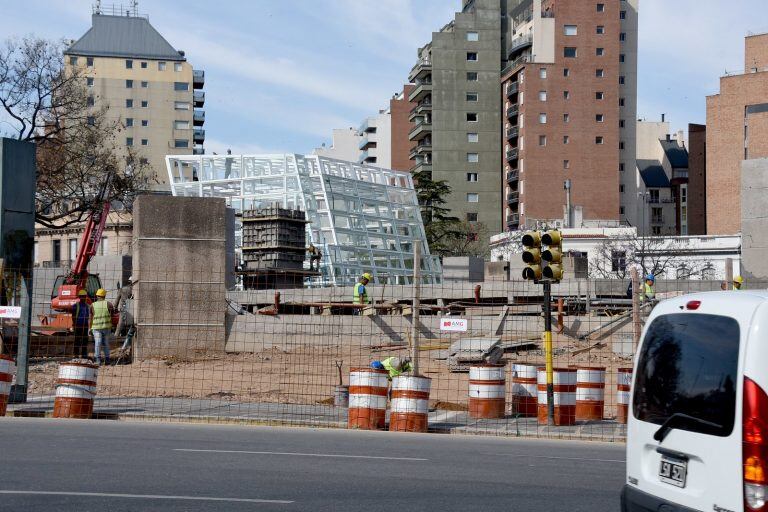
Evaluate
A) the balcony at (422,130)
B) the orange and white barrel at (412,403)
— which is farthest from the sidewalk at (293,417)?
the balcony at (422,130)

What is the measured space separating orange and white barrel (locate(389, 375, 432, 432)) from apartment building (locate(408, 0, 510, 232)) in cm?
9279

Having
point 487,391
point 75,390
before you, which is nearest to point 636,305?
point 487,391

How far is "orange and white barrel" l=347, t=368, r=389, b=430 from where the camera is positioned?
1627cm

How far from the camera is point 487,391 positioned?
17.5 metres

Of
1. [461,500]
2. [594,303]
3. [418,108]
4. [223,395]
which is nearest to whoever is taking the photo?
[461,500]

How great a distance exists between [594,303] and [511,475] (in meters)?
23.6

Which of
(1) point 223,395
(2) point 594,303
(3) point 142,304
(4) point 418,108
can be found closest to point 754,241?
(2) point 594,303

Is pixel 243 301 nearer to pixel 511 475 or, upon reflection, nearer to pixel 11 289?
pixel 11 289

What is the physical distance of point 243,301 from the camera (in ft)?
121

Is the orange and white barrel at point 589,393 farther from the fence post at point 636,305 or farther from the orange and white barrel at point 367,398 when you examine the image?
the orange and white barrel at point 367,398

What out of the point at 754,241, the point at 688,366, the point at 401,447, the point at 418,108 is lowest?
the point at 401,447

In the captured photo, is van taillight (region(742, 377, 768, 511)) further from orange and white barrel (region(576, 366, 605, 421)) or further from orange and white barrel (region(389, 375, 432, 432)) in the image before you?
orange and white barrel (region(576, 366, 605, 421))

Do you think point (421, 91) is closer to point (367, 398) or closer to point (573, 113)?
point (573, 113)

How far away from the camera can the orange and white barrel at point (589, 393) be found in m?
18.2
